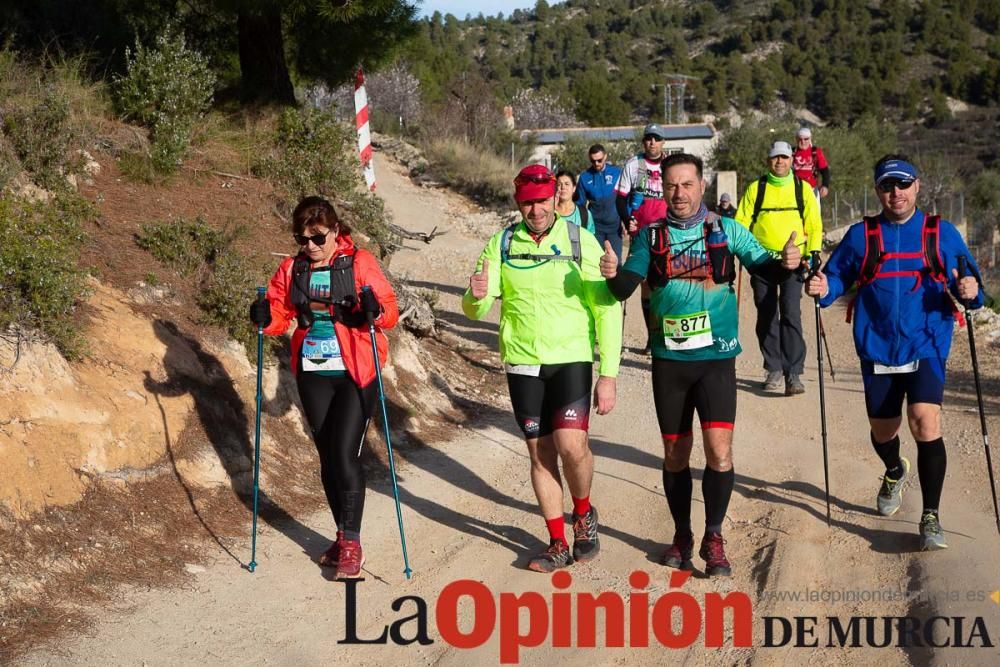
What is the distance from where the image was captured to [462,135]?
1206 inches

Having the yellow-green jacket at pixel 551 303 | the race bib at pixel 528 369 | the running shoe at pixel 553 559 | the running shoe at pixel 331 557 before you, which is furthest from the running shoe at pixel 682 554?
the running shoe at pixel 331 557

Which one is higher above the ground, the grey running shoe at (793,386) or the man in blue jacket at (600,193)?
the man in blue jacket at (600,193)

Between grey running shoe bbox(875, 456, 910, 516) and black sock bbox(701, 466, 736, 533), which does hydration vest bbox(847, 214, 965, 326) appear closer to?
grey running shoe bbox(875, 456, 910, 516)

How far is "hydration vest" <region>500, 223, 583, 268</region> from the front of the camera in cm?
606

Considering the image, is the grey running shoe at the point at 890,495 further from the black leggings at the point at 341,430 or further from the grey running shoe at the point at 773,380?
the grey running shoe at the point at 773,380

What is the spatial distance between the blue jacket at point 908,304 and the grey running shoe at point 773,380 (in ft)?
13.3

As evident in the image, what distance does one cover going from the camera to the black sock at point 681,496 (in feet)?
20.1

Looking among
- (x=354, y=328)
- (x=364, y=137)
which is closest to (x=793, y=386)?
(x=354, y=328)

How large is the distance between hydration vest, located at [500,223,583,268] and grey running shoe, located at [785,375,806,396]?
486cm

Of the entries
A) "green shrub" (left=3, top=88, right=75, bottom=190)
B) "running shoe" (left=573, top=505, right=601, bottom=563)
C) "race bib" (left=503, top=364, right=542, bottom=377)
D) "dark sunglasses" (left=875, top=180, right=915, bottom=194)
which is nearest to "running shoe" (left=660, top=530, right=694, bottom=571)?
"running shoe" (left=573, top=505, right=601, bottom=563)

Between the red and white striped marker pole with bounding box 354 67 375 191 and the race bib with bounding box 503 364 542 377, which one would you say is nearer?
the race bib with bounding box 503 364 542 377

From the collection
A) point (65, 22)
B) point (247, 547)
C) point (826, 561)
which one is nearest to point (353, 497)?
point (247, 547)

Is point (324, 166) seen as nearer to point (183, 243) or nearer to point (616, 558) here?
point (183, 243)

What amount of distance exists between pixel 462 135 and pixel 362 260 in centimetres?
2489
